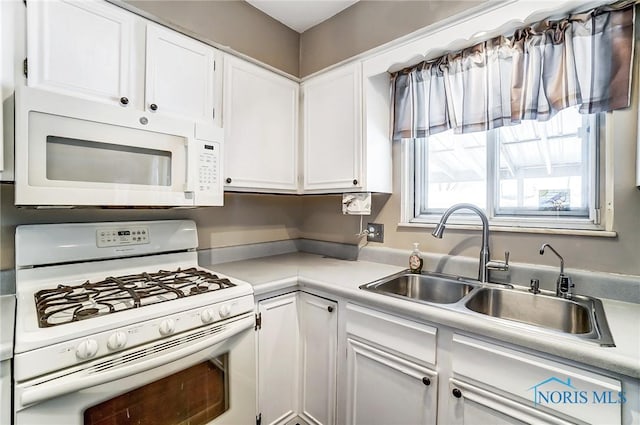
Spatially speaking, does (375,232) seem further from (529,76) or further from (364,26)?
(364,26)

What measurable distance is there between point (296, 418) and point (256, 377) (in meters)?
0.44

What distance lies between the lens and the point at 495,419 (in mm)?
978

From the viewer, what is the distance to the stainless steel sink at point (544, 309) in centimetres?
110

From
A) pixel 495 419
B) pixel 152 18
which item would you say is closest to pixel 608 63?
pixel 495 419

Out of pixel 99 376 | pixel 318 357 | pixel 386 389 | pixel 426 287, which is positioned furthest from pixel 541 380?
pixel 99 376

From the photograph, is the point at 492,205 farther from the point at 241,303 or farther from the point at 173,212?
the point at 173,212

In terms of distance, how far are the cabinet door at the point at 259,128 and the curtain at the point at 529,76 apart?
77 centimetres

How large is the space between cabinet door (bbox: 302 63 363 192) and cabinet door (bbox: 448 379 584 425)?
3.57 ft

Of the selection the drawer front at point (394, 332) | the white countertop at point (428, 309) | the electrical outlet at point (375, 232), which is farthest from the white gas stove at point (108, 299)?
the electrical outlet at point (375, 232)

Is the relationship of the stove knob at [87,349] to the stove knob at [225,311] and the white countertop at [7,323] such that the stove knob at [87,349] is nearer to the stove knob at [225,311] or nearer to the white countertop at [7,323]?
the white countertop at [7,323]

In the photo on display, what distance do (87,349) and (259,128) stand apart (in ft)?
4.49

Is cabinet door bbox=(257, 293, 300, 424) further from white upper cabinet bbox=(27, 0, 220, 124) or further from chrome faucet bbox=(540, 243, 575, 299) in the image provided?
chrome faucet bbox=(540, 243, 575, 299)

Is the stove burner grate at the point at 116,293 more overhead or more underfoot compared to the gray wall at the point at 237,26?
more underfoot

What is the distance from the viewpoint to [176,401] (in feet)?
3.51
